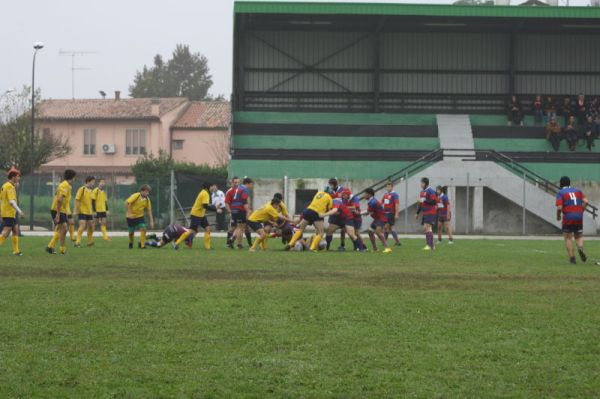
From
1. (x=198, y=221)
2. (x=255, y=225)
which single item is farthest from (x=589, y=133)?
(x=198, y=221)

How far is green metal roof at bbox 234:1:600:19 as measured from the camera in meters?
49.9

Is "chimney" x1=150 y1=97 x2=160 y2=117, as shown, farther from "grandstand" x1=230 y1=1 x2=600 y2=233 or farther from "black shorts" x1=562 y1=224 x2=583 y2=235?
"black shorts" x1=562 y1=224 x2=583 y2=235

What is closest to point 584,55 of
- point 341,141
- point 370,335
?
point 341,141

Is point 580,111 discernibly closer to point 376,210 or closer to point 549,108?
point 549,108

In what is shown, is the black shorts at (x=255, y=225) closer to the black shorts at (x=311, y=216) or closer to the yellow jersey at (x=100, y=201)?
the black shorts at (x=311, y=216)

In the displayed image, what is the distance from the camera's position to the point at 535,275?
1830 centimetres

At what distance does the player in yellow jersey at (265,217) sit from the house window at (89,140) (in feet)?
208

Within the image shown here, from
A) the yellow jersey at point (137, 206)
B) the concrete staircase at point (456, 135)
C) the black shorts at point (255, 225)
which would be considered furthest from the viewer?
the concrete staircase at point (456, 135)

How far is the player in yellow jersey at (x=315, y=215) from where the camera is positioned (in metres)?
26.0

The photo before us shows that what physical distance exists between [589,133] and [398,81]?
402 inches

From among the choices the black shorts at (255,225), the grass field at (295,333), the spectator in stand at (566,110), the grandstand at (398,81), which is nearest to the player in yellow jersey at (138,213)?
the black shorts at (255,225)

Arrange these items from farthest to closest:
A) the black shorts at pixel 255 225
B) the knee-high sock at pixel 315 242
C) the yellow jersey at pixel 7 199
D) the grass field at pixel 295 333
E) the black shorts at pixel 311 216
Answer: the black shorts at pixel 255 225
the knee-high sock at pixel 315 242
the black shorts at pixel 311 216
the yellow jersey at pixel 7 199
the grass field at pixel 295 333

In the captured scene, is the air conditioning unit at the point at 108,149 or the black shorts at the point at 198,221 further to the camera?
the air conditioning unit at the point at 108,149

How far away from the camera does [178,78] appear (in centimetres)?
13638
